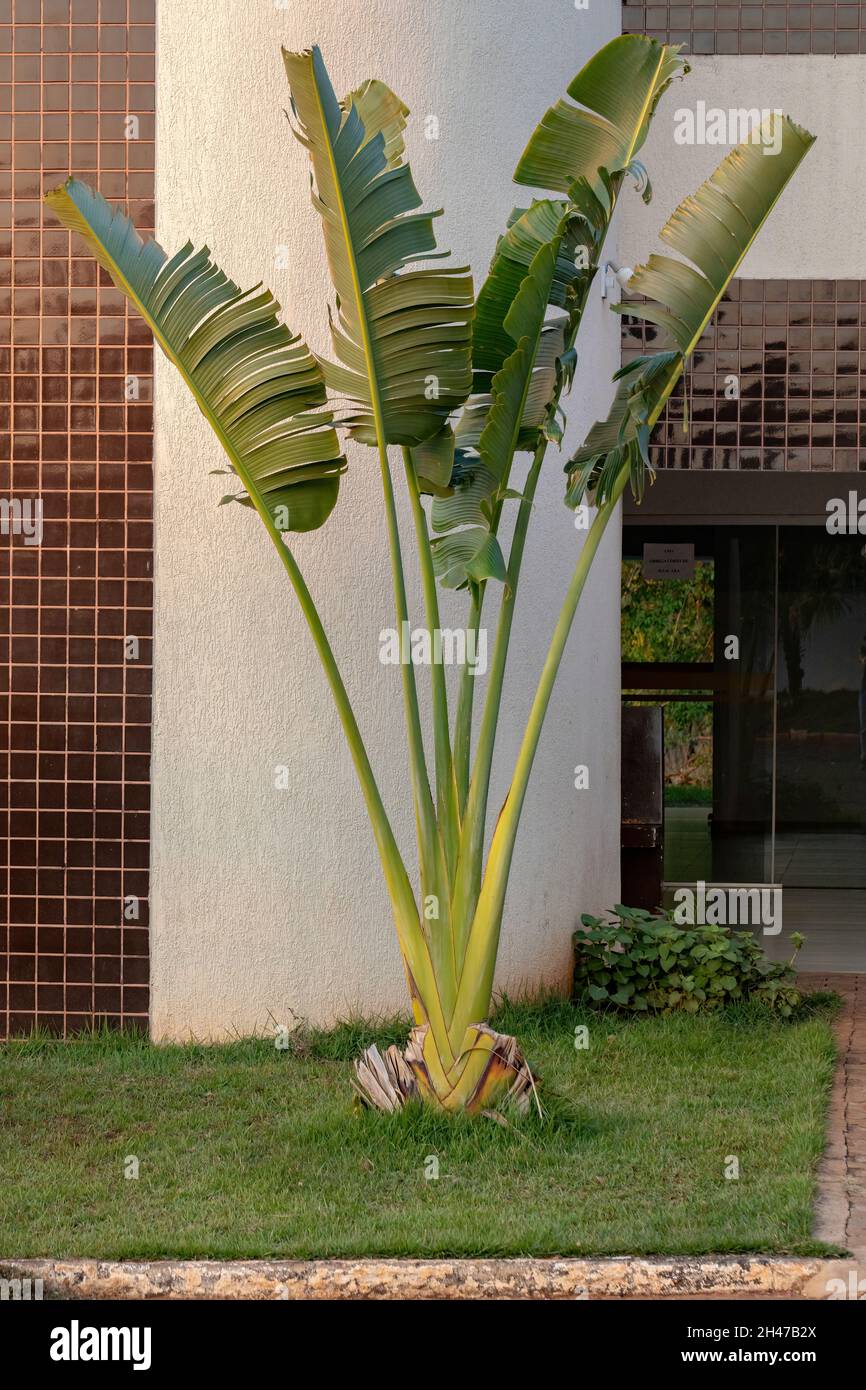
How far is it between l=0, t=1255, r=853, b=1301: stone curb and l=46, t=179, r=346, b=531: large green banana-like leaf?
2980mm

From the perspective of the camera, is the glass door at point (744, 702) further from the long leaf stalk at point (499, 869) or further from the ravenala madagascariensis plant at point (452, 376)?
the long leaf stalk at point (499, 869)

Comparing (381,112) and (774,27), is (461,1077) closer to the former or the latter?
(381,112)

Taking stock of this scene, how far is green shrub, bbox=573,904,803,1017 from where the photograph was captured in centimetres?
790

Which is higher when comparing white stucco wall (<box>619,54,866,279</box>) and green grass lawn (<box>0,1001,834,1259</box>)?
white stucco wall (<box>619,54,866,279</box>)

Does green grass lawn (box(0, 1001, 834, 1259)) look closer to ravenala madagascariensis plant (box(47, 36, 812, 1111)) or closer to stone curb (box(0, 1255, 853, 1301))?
stone curb (box(0, 1255, 853, 1301))

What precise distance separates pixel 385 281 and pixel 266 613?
89.3 inches

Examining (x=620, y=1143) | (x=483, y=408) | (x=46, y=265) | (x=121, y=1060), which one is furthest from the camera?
(x=46, y=265)

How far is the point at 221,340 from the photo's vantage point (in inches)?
236

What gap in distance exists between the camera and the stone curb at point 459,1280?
4609mm

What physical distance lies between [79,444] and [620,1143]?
436cm

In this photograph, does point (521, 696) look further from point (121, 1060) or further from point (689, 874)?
point (689, 874)

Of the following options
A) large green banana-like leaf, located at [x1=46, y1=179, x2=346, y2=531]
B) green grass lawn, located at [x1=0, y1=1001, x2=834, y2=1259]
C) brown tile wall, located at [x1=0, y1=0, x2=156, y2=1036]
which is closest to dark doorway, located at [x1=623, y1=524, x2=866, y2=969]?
green grass lawn, located at [x1=0, y1=1001, x2=834, y2=1259]

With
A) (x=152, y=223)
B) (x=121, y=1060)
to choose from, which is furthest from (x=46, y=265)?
(x=121, y=1060)

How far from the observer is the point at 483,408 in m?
6.33
